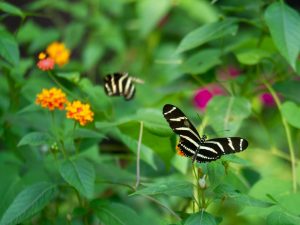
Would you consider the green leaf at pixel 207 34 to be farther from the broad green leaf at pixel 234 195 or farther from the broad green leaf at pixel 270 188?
the broad green leaf at pixel 234 195

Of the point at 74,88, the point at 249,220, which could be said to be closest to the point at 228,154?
the point at 74,88

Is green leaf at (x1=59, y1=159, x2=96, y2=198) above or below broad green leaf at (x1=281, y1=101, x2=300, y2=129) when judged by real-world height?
above

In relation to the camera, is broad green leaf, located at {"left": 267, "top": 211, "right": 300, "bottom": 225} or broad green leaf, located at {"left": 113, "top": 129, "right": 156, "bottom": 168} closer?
broad green leaf, located at {"left": 267, "top": 211, "right": 300, "bottom": 225}

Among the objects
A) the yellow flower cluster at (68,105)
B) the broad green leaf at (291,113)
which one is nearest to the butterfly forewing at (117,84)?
the yellow flower cluster at (68,105)

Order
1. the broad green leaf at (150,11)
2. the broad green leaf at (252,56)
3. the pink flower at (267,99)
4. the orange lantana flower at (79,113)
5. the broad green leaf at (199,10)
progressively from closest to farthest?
the orange lantana flower at (79,113)
the broad green leaf at (252,56)
the broad green leaf at (150,11)
the broad green leaf at (199,10)
the pink flower at (267,99)

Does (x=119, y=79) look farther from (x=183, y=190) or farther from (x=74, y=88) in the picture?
(x=183, y=190)

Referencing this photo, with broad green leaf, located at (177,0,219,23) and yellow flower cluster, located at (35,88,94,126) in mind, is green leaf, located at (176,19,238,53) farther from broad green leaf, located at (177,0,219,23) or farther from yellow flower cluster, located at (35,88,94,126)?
broad green leaf, located at (177,0,219,23)

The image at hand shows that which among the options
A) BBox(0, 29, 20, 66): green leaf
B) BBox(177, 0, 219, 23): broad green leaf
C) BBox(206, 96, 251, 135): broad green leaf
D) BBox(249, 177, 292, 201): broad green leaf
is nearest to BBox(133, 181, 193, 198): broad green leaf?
BBox(249, 177, 292, 201): broad green leaf
